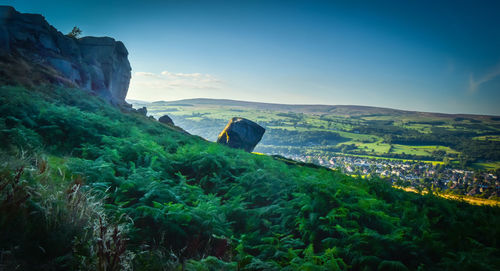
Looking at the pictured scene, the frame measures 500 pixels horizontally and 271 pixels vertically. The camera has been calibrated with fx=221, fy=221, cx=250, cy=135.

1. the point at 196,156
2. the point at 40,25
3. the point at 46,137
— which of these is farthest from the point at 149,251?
the point at 40,25

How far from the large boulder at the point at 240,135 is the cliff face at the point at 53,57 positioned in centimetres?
1557

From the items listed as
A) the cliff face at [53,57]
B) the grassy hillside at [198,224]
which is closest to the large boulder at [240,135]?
the cliff face at [53,57]

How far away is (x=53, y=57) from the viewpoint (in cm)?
2575

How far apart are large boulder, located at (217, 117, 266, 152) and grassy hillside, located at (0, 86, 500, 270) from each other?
25.0 meters

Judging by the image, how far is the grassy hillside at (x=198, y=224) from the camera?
2.72 metres

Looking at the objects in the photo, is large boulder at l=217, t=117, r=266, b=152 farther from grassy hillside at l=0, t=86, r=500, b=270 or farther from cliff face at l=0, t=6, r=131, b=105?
grassy hillside at l=0, t=86, r=500, b=270

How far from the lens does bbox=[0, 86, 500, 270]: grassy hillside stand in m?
2.72

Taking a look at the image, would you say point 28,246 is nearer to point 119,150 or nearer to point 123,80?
point 119,150

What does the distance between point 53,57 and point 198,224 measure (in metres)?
32.7

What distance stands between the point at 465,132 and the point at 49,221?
18062 cm

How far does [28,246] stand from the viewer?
8.46 ft

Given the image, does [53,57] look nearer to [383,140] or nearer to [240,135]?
[240,135]

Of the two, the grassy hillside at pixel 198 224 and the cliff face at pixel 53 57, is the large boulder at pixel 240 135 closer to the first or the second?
the cliff face at pixel 53 57

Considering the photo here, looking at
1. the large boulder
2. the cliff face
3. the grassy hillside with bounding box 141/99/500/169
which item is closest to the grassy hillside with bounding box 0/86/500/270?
the cliff face
